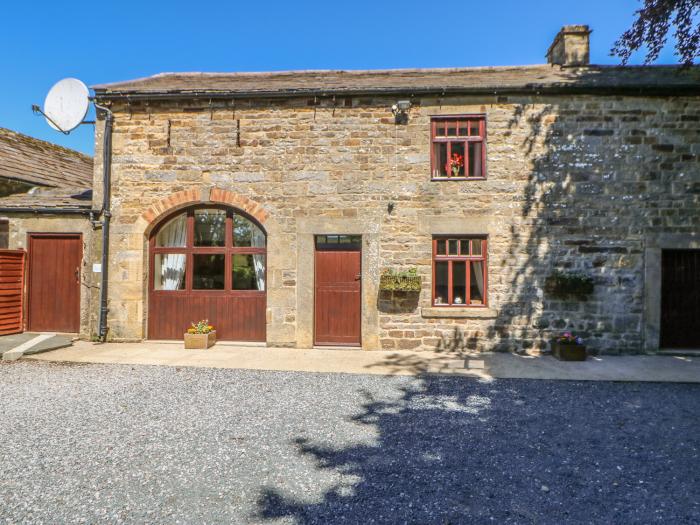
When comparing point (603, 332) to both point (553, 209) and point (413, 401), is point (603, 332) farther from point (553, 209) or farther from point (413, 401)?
point (413, 401)

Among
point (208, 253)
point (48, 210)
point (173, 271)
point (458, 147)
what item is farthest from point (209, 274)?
point (458, 147)

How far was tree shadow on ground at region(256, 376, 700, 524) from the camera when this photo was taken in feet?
9.26

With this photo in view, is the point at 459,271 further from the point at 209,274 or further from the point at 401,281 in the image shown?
the point at 209,274

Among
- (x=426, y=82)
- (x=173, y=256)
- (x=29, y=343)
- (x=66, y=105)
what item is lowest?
(x=29, y=343)

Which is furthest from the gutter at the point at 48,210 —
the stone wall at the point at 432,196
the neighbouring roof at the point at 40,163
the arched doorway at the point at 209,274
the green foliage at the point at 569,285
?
the green foliage at the point at 569,285

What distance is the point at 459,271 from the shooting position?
827 cm

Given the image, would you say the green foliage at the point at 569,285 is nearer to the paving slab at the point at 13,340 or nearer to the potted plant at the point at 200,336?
the potted plant at the point at 200,336

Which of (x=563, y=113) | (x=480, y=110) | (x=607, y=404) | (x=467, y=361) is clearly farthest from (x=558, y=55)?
(x=607, y=404)

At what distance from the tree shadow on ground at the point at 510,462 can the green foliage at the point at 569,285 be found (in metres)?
2.66

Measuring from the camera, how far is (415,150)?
27.2ft

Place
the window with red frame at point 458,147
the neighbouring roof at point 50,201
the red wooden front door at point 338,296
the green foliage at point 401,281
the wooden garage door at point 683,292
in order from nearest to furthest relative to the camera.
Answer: the green foliage at point 401,281
the wooden garage door at point 683,292
the window with red frame at point 458,147
the red wooden front door at point 338,296
the neighbouring roof at point 50,201

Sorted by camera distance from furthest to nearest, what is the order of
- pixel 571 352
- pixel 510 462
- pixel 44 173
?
pixel 44 173
pixel 571 352
pixel 510 462

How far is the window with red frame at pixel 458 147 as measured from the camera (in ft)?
27.2

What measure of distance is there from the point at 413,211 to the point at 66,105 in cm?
834
